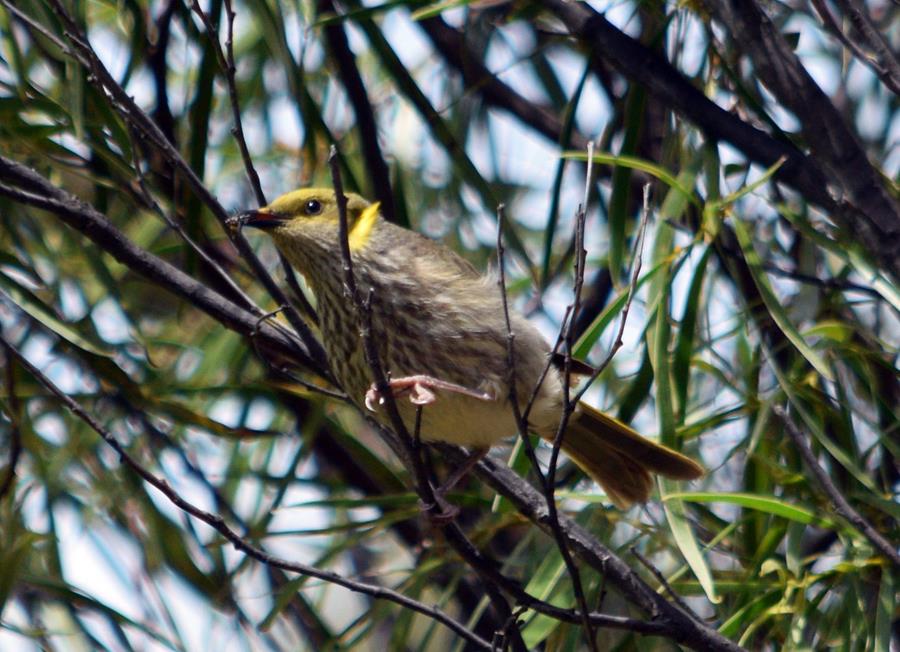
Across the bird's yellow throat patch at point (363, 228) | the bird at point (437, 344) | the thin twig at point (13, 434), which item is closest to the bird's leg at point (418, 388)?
the bird at point (437, 344)

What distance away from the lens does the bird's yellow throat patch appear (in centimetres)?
317

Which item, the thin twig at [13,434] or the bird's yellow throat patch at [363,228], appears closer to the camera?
the thin twig at [13,434]

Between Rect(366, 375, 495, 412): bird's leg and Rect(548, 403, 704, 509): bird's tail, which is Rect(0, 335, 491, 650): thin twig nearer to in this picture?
Rect(366, 375, 495, 412): bird's leg

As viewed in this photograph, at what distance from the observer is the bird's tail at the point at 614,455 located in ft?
10.5

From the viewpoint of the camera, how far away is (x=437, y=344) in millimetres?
2967

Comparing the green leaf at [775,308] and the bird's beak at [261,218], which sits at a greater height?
the green leaf at [775,308]

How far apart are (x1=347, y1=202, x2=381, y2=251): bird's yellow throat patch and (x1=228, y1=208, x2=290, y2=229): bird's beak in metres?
0.18

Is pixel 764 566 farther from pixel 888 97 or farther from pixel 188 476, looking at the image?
pixel 888 97

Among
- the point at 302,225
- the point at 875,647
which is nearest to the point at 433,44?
the point at 302,225

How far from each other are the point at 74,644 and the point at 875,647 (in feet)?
6.76

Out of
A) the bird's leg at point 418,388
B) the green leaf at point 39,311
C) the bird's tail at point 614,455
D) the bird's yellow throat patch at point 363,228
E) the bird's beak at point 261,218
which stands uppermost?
the bird's yellow throat patch at point 363,228

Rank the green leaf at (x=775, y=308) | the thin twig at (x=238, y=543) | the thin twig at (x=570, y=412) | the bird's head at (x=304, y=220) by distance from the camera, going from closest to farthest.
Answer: the thin twig at (x=570, y=412) < the thin twig at (x=238, y=543) < the green leaf at (x=775, y=308) < the bird's head at (x=304, y=220)

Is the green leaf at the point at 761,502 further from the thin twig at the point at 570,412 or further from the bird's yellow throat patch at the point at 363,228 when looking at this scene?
the bird's yellow throat patch at the point at 363,228

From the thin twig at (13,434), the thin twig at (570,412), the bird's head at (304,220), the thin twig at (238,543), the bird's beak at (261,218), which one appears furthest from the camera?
the bird's head at (304,220)
